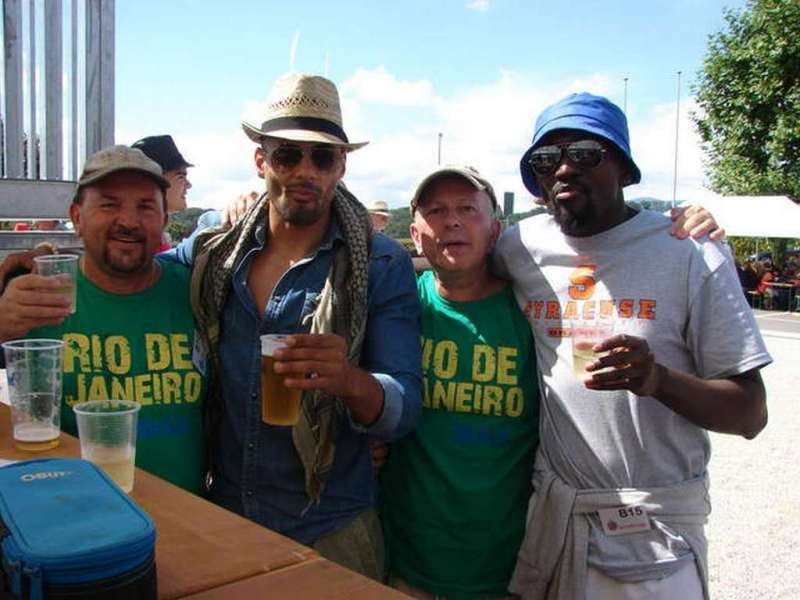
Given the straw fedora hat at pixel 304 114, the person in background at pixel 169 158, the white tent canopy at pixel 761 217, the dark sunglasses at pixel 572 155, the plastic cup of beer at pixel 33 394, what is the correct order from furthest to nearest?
the white tent canopy at pixel 761 217 → the person in background at pixel 169 158 → the straw fedora hat at pixel 304 114 → the dark sunglasses at pixel 572 155 → the plastic cup of beer at pixel 33 394

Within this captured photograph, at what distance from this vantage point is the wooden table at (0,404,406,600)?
Result: 1.33m

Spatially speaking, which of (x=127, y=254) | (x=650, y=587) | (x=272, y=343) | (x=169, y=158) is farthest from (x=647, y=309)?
(x=169, y=158)

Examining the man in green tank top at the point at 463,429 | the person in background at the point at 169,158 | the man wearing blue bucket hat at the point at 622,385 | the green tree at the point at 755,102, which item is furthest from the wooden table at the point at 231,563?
the green tree at the point at 755,102

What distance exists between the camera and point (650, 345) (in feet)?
7.95

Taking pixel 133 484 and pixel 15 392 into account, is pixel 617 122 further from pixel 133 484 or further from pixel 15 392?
pixel 15 392

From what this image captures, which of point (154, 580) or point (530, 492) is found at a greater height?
point (154, 580)

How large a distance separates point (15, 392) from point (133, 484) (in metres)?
0.52

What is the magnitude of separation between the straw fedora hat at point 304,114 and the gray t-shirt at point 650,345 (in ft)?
3.29

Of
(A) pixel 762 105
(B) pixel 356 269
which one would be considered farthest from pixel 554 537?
(A) pixel 762 105

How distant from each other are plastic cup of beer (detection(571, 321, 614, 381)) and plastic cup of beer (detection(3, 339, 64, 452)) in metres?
1.55

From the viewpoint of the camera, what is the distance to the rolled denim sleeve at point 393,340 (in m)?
2.38

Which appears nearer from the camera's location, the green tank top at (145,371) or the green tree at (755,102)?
the green tank top at (145,371)

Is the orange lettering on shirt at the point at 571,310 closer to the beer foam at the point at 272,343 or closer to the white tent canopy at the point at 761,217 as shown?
the beer foam at the point at 272,343

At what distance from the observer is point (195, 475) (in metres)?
2.67
